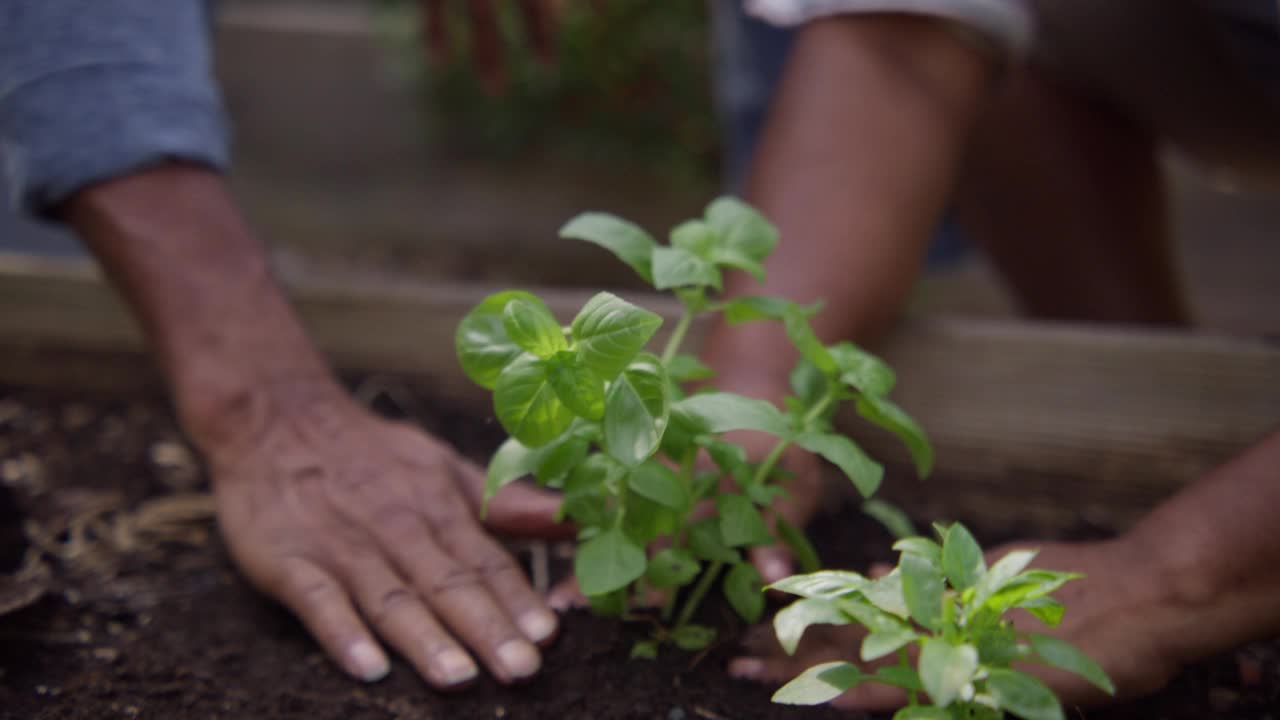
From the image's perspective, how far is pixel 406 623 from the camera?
42.2 inches

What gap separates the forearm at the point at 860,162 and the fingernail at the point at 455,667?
545mm

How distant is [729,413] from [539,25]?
4.47ft

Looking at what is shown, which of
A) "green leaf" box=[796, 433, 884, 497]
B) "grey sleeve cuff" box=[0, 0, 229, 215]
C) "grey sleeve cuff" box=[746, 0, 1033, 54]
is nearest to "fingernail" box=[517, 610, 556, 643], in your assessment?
"green leaf" box=[796, 433, 884, 497]

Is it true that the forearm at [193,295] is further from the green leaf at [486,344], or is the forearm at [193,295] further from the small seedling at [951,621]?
the small seedling at [951,621]

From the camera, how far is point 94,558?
134 centimetres

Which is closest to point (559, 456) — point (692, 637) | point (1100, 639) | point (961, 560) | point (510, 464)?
point (510, 464)

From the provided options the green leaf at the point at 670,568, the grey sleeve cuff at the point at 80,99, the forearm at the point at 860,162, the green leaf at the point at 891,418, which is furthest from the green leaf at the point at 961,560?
the grey sleeve cuff at the point at 80,99

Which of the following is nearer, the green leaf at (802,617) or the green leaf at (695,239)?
the green leaf at (802,617)

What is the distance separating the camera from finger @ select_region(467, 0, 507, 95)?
1.99m

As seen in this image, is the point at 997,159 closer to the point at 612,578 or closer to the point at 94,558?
the point at 612,578

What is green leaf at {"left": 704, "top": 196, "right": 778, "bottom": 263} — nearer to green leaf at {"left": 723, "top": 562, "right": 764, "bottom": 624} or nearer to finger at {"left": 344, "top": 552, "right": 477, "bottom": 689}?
green leaf at {"left": 723, "top": 562, "right": 764, "bottom": 624}

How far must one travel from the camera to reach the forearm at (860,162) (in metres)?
1.44

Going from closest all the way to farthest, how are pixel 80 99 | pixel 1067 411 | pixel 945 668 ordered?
pixel 945 668 < pixel 80 99 < pixel 1067 411

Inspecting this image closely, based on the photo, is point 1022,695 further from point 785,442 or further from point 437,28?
point 437,28
